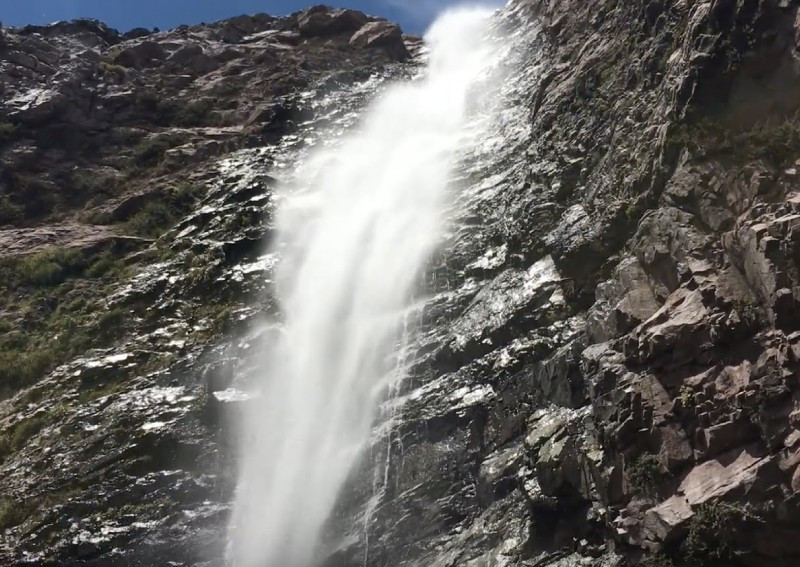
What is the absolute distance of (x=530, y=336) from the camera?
17969 mm

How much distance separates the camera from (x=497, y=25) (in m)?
43.2

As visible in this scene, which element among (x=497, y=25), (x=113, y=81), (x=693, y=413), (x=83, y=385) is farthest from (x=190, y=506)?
(x=497, y=25)

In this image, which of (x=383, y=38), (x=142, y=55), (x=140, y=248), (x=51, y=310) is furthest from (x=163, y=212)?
(x=383, y=38)

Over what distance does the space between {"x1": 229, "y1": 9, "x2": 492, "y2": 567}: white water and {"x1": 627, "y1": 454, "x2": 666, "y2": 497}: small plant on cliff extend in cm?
744

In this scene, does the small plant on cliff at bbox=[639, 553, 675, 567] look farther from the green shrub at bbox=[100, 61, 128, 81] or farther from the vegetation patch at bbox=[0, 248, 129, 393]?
the green shrub at bbox=[100, 61, 128, 81]

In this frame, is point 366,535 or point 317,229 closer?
point 366,535

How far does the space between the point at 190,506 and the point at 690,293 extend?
1252 centimetres

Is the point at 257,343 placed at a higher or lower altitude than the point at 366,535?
higher

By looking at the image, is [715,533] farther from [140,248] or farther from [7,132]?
[7,132]

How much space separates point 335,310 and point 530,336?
7.23 m

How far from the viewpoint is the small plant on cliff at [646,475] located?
12547mm

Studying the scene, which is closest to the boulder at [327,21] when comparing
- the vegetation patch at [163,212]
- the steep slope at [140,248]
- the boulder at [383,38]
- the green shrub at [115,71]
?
the steep slope at [140,248]

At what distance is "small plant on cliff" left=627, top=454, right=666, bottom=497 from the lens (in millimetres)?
12547

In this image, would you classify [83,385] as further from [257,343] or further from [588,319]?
[588,319]
